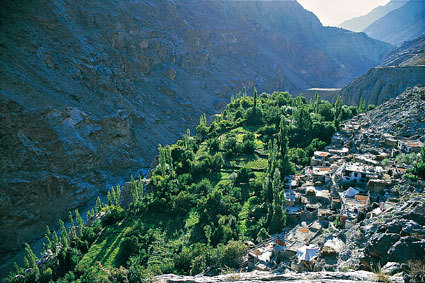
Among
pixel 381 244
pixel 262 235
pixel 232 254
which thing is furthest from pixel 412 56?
pixel 381 244

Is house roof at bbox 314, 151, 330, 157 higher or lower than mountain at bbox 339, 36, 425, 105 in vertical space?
lower

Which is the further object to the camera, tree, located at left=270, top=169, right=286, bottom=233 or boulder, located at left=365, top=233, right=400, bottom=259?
tree, located at left=270, top=169, right=286, bottom=233

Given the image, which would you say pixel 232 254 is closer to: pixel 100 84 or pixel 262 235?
pixel 262 235

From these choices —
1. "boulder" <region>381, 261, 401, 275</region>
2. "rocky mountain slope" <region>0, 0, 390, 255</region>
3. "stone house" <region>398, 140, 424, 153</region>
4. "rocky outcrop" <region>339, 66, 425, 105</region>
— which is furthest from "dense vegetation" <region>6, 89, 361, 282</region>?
"rocky outcrop" <region>339, 66, 425, 105</region>

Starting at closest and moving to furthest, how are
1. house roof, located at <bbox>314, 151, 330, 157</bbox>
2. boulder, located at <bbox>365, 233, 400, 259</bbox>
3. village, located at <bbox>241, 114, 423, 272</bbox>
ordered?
boulder, located at <bbox>365, 233, 400, 259</bbox>, village, located at <bbox>241, 114, 423, 272</bbox>, house roof, located at <bbox>314, 151, 330, 157</bbox>

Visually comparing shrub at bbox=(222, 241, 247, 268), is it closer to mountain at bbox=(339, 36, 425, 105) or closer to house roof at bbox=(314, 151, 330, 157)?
house roof at bbox=(314, 151, 330, 157)

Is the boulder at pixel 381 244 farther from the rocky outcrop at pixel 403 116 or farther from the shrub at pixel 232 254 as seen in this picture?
the rocky outcrop at pixel 403 116
